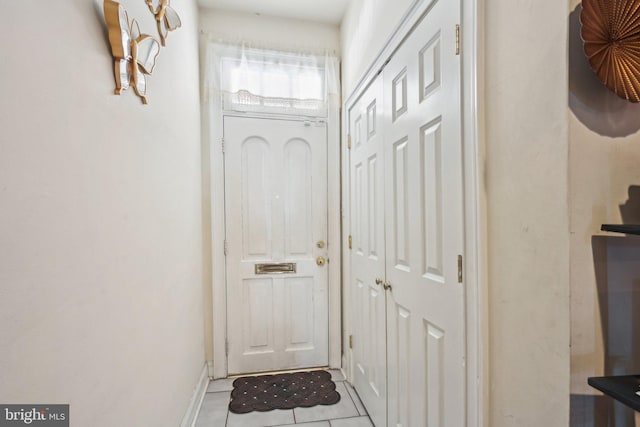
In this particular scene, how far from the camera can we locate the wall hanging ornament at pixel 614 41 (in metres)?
0.65

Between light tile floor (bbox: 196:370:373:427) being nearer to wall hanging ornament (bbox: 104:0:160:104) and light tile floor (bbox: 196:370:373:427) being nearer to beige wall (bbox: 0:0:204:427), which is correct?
beige wall (bbox: 0:0:204:427)

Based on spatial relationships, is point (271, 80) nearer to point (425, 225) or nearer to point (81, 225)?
point (425, 225)

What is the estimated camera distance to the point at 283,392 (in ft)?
7.36

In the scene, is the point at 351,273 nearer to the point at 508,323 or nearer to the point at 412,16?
the point at 508,323

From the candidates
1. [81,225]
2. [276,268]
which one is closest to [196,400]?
[276,268]

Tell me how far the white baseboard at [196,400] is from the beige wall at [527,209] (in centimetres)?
165

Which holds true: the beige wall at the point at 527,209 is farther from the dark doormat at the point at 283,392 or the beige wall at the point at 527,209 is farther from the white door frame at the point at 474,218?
the dark doormat at the point at 283,392

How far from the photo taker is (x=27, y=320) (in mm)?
619

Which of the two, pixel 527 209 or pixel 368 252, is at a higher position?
pixel 527 209

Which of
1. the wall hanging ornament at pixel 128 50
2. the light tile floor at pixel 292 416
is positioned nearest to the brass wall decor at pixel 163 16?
the wall hanging ornament at pixel 128 50

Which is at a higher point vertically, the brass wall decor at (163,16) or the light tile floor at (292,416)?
the brass wall decor at (163,16)

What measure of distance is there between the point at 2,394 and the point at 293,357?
2.24 metres

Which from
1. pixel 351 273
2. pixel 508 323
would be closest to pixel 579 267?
pixel 508 323

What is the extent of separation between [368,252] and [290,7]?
198 centimetres
